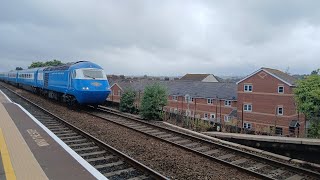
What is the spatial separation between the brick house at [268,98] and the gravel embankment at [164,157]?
3357 cm

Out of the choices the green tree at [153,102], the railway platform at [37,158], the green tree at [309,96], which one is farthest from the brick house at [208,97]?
the railway platform at [37,158]

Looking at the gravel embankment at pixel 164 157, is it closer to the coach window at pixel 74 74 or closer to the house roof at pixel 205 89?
the coach window at pixel 74 74

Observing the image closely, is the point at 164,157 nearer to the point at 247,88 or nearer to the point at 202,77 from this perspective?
the point at 247,88

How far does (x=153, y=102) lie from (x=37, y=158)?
28.6 feet

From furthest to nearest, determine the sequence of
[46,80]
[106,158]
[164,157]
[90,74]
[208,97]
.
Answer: [208,97] → [46,80] → [90,74] → [164,157] → [106,158]

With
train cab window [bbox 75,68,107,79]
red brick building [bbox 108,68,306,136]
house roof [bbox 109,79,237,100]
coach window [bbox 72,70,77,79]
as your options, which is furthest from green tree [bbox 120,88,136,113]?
house roof [bbox 109,79,237,100]

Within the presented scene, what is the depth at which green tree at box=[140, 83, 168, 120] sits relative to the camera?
50.8ft

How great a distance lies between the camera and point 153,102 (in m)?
15.5

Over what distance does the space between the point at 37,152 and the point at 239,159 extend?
5769 mm

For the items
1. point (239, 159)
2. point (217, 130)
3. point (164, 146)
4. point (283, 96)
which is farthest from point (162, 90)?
point (283, 96)

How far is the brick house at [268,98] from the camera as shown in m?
43.5

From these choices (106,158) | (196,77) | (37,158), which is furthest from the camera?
(196,77)

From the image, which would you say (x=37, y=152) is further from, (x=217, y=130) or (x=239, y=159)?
(x=217, y=130)

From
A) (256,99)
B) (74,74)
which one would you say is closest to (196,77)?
(256,99)
